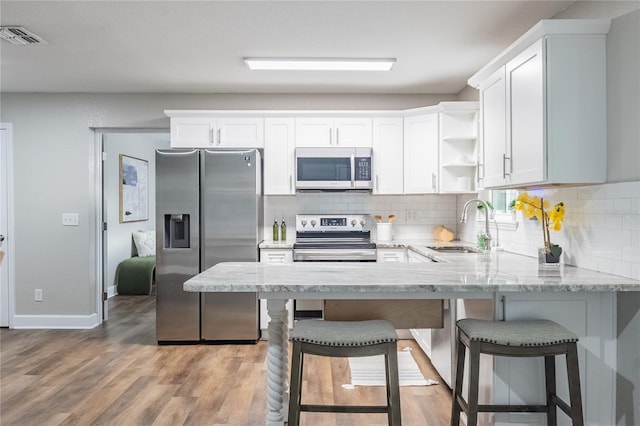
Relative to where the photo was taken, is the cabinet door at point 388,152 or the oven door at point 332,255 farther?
the cabinet door at point 388,152

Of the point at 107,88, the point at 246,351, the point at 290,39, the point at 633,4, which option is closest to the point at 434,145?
the point at 290,39

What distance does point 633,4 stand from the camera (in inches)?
81.2

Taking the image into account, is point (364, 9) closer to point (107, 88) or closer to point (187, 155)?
point (187, 155)

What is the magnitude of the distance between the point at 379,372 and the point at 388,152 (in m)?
2.15

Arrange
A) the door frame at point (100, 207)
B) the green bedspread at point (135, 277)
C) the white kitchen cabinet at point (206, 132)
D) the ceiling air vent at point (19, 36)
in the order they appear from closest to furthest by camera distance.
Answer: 1. the ceiling air vent at point (19, 36)
2. the white kitchen cabinet at point (206, 132)
3. the door frame at point (100, 207)
4. the green bedspread at point (135, 277)

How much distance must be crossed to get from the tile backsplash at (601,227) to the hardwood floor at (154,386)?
1216 millimetres

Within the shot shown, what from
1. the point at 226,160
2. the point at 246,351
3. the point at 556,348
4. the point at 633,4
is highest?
the point at 633,4

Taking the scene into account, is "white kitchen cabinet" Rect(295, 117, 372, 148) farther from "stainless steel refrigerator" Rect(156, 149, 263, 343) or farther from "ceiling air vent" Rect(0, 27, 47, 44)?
"ceiling air vent" Rect(0, 27, 47, 44)

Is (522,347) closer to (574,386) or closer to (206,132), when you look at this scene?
(574,386)

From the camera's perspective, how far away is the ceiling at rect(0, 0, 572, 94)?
2.69 meters

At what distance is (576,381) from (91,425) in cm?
252

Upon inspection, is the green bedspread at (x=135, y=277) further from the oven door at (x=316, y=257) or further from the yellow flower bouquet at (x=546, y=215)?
the yellow flower bouquet at (x=546, y=215)

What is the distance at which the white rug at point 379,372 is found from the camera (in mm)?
3082

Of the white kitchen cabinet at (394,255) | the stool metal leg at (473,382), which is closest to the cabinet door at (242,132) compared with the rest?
the white kitchen cabinet at (394,255)
